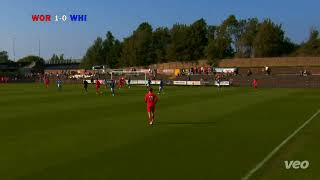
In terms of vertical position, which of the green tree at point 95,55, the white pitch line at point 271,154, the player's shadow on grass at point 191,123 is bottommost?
the player's shadow on grass at point 191,123

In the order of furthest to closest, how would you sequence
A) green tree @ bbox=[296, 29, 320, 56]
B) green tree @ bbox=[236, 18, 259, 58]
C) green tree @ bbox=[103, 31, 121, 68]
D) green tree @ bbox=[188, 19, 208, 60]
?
1. green tree @ bbox=[103, 31, 121, 68]
2. green tree @ bbox=[188, 19, 208, 60]
3. green tree @ bbox=[236, 18, 259, 58]
4. green tree @ bbox=[296, 29, 320, 56]

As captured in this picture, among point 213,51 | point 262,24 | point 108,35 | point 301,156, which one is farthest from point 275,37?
point 301,156

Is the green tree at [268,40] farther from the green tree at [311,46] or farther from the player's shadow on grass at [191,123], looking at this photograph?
the player's shadow on grass at [191,123]

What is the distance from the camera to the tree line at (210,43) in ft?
406

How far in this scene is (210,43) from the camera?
13012cm

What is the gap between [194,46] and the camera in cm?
13662

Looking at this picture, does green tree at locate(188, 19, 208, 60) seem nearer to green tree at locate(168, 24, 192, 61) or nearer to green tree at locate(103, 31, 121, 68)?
green tree at locate(168, 24, 192, 61)

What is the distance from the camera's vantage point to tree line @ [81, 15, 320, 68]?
123875 mm

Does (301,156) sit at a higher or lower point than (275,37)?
lower

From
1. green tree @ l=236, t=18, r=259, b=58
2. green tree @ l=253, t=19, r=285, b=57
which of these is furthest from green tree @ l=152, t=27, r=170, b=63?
green tree @ l=253, t=19, r=285, b=57

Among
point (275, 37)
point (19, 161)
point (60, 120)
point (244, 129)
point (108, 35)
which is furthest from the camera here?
point (108, 35)

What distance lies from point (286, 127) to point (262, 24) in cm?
10569

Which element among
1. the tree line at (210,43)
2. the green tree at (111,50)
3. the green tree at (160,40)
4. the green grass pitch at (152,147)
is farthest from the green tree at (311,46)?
the green grass pitch at (152,147)

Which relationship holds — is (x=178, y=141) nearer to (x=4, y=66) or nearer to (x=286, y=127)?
(x=286, y=127)
